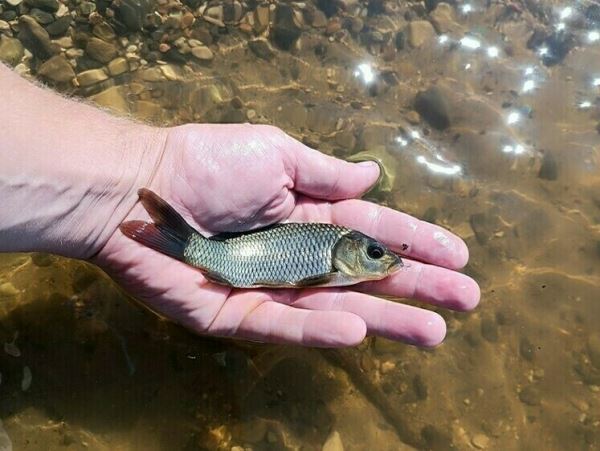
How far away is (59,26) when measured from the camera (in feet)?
20.4

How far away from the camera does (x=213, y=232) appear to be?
15.3 ft

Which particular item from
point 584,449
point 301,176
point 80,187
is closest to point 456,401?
point 584,449

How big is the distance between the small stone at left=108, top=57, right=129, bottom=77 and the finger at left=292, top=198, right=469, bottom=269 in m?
2.48

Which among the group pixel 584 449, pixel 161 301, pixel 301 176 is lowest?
pixel 584 449

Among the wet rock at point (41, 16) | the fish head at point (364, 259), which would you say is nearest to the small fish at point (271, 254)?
the fish head at point (364, 259)

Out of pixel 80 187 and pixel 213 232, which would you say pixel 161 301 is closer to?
pixel 213 232

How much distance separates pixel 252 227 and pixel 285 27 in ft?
8.60

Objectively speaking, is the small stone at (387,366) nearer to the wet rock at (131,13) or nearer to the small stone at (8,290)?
the small stone at (8,290)

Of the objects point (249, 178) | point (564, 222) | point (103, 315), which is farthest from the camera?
point (564, 222)

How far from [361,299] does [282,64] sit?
2.92 m

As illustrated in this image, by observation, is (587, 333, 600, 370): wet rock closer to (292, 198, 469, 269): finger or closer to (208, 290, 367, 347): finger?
(292, 198, 469, 269): finger

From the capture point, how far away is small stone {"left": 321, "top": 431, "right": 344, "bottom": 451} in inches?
200

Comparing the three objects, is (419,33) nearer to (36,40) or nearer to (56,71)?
(56,71)

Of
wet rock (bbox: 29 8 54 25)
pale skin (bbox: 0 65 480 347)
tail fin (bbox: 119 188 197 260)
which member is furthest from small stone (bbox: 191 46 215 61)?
tail fin (bbox: 119 188 197 260)
